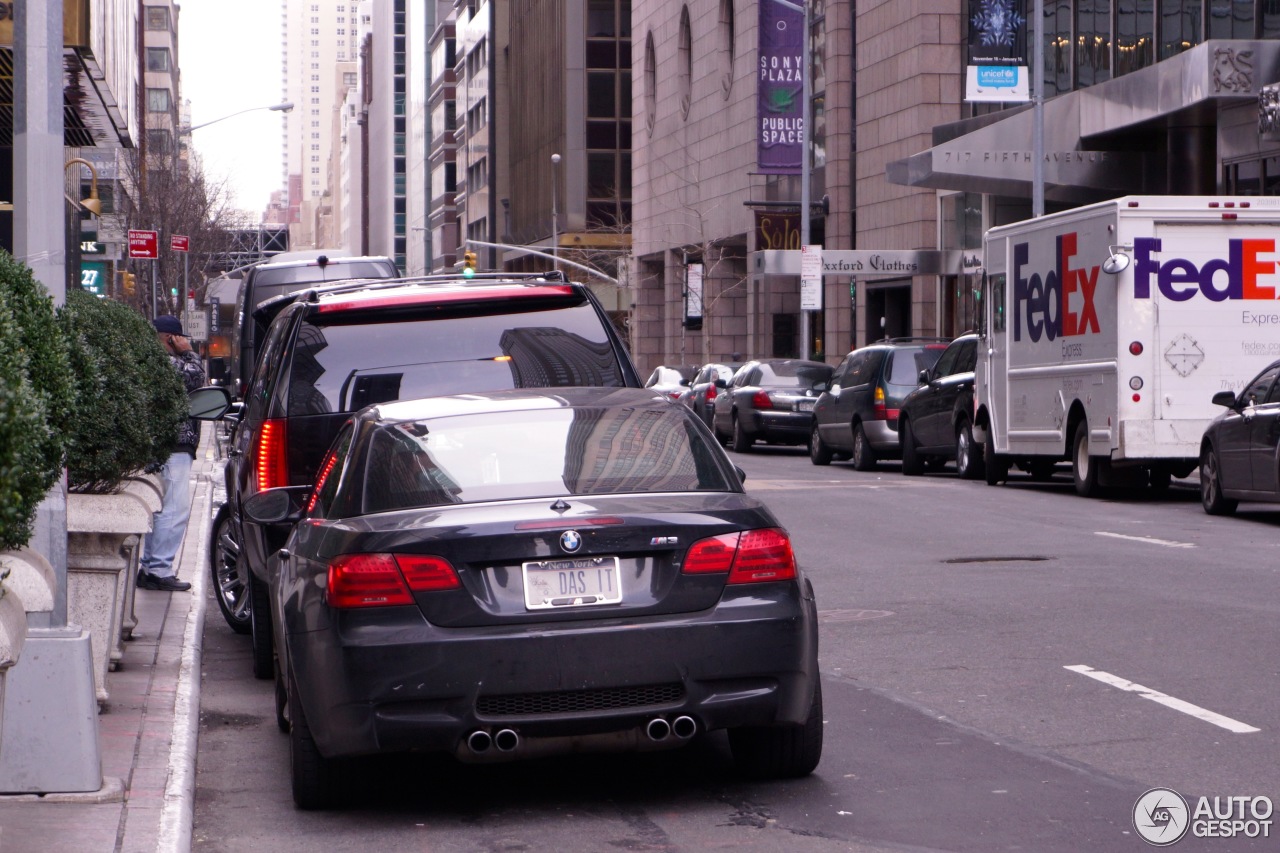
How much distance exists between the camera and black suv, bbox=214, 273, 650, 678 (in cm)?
884

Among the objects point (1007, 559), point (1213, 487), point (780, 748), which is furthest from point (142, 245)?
point (780, 748)

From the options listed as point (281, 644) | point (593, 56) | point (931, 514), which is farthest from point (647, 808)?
point (593, 56)

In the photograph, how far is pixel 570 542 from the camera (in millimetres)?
6129

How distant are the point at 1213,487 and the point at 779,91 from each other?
36221 millimetres

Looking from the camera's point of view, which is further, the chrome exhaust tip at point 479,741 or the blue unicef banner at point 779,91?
the blue unicef banner at point 779,91

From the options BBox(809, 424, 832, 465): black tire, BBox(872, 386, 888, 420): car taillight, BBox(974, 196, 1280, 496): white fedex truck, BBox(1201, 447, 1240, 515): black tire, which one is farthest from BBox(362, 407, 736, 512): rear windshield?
BBox(809, 424, 832, 465): black tire

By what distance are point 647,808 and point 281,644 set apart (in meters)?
1.65

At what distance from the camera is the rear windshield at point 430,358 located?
8828 millimetres

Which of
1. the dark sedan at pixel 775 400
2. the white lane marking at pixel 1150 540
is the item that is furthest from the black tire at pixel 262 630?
the dark sedan at pixel 775 400

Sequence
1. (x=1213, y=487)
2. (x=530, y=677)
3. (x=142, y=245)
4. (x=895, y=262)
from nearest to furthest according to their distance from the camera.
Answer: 1. (x=530, y=677)
2. (x=1213, y=487)
3. (x=142, y=245)
4. (x=895, y=262)

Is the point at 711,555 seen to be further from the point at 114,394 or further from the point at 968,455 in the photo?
the point at 968,455

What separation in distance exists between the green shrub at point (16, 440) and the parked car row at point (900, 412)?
13.6m

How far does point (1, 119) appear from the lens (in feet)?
69.6

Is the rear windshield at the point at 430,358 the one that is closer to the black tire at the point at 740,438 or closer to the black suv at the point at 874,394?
the black suv at the point at 874,394
